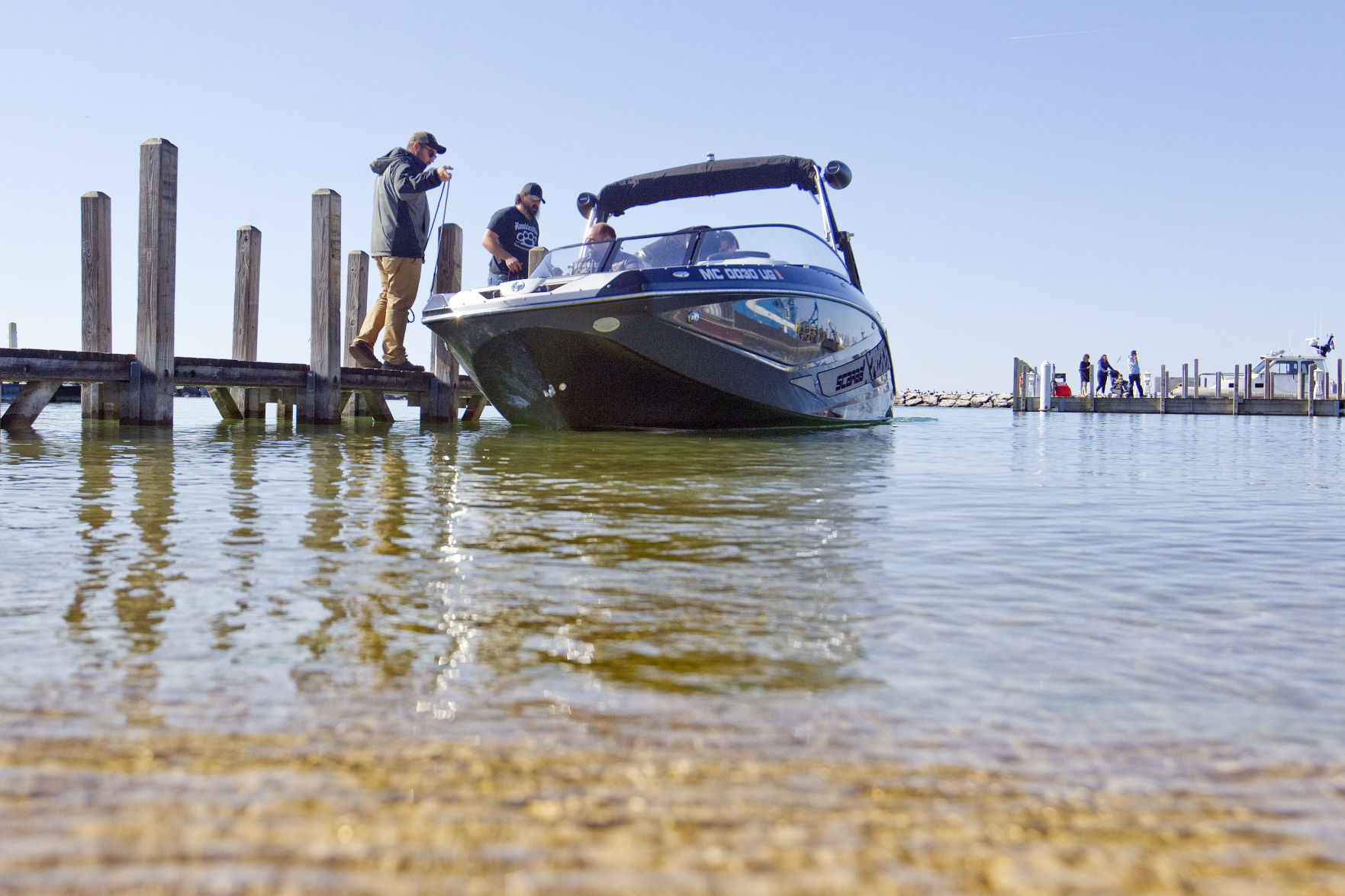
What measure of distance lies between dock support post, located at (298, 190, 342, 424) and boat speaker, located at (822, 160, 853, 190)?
15.4 ft

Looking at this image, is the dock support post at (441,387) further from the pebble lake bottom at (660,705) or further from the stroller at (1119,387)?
the stroller at (1119,387)

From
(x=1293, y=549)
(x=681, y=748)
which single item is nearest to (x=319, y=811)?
(x=681, y=748)

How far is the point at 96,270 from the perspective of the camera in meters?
10.6

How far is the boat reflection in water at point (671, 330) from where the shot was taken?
28.6ft

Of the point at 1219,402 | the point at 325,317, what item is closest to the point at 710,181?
the point at 325,317

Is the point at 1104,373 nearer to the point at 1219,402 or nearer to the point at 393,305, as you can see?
the point at 1219,402

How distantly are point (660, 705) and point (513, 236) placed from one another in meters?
9.52

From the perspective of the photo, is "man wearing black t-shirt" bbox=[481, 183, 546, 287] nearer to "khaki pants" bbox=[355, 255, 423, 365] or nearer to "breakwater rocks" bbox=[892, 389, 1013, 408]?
"khaki pants" bbox=[355, 255, 423, 365]

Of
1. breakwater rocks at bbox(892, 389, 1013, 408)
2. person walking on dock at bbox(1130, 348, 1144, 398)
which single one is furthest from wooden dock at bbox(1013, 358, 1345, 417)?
breakwater rocks at bbox(892, 389, 1013, 408)

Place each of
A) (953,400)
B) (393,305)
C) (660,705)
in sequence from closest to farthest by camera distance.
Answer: (660,705) < (393,305) < (953,400)

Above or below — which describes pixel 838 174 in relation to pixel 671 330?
above

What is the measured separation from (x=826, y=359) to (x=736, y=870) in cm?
960

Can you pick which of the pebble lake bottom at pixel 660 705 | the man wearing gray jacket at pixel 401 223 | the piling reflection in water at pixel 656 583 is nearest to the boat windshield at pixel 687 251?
the man wearing gray jacket at pixel 401 223

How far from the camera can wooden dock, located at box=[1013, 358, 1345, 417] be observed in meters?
35.1
